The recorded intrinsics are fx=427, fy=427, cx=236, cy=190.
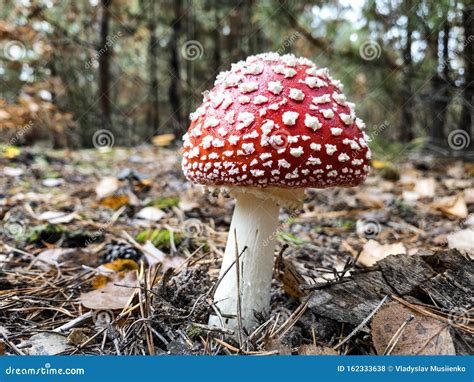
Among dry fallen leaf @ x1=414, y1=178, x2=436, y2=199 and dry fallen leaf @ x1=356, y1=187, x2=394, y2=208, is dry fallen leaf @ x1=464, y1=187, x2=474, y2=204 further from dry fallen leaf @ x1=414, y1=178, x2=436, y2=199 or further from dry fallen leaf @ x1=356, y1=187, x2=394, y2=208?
dry fallen leaf @ x1=356, y1=187, x2=394, y2=208

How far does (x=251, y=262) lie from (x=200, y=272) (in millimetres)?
328

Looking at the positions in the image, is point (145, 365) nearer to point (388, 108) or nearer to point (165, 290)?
point (165, 290)

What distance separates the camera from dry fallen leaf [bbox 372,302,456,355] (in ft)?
5.54

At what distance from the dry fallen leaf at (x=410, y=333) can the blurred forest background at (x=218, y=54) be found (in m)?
2.04

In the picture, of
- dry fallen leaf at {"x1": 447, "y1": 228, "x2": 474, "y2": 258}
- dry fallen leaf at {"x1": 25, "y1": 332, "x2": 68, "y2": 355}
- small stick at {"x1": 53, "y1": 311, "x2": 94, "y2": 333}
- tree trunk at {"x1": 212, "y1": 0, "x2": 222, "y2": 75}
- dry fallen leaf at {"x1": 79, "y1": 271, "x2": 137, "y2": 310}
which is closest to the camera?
dry fallen leaf at {"x1": 25, "y1": 332, "x2": 68, "y2": 355}

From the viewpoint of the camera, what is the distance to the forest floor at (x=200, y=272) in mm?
1925

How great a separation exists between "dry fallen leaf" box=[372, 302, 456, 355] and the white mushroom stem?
637mm

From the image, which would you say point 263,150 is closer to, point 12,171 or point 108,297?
point 108,297

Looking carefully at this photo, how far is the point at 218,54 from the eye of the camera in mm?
10133

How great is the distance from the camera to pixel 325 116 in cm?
197

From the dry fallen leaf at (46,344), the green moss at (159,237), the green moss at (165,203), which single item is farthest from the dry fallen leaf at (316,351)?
the green moss at (165,203)

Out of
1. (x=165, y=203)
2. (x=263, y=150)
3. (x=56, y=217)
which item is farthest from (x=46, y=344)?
(x=165, y=203)

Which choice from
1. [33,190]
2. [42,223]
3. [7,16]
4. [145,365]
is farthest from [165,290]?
[7,16]

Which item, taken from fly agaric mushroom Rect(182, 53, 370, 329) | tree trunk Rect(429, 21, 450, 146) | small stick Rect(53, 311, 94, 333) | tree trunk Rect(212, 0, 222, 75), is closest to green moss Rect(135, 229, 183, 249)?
fly agaric mushroom Rect(182, 53, 370, 329)
